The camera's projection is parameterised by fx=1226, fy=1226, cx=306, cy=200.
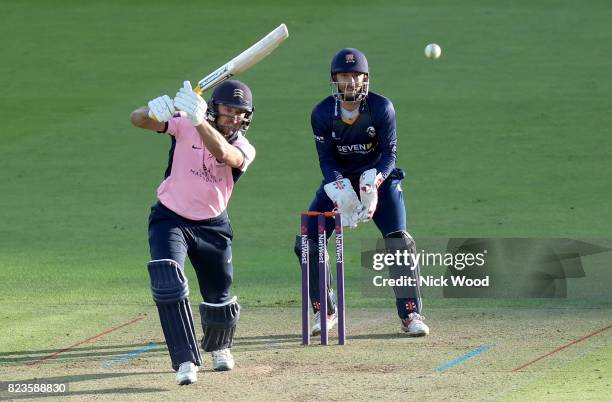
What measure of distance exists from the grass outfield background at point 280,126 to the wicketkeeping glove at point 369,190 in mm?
1442

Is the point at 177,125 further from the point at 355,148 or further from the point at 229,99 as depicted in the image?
the point at 355,148

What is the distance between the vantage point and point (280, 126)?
632 inches

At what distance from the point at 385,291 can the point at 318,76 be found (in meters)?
8.57

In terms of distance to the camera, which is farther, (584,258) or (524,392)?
(584,258)

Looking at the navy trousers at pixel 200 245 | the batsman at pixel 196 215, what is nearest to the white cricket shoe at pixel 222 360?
the batsman at pixel 196 215

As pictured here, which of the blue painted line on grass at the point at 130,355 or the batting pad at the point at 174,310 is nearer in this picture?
the batting pad at the point at 174,310

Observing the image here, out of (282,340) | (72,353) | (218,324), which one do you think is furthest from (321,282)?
(72,353)

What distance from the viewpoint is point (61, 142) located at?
1580 cm

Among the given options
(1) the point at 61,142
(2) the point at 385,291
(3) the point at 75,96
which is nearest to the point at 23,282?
(2) the point at 385,291

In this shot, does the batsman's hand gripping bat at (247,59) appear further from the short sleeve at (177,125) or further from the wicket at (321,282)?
the wicket at (321,282)

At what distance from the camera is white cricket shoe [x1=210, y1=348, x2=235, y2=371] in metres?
7.71

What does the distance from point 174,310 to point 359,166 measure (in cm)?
211

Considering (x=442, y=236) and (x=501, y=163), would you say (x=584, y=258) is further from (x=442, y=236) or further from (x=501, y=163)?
(x=501, y=163)

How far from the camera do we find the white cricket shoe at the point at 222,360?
303 inches
